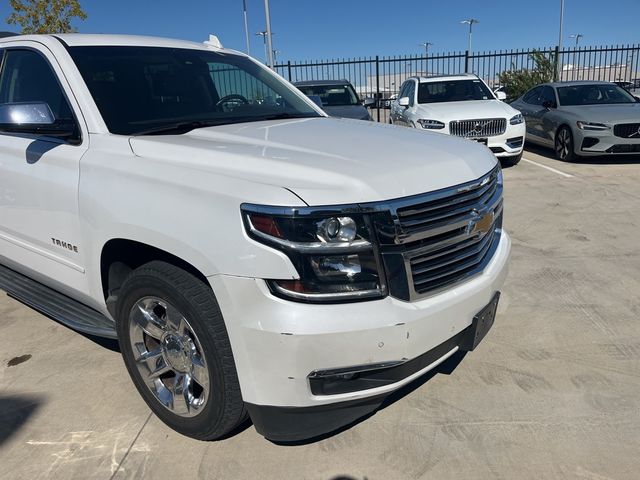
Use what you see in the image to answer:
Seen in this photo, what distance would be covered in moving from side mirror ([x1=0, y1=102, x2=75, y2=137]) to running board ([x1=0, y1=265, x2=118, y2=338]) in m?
1.01

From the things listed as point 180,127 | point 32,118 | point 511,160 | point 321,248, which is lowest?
point 511,160

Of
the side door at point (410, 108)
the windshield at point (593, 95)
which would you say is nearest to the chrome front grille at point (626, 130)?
the windshield at point (593, 95)

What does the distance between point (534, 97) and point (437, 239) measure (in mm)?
10893

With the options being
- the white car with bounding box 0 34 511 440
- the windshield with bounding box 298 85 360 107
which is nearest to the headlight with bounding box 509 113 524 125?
the windshield with bounding box 298 85 360 107

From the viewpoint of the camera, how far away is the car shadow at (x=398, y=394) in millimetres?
2516

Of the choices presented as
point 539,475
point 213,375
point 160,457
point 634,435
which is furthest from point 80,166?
point 634,435

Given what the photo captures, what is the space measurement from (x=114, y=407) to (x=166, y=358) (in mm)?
587

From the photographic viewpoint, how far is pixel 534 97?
38.2 ft

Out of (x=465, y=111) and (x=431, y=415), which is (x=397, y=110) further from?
(x=431, y=415)

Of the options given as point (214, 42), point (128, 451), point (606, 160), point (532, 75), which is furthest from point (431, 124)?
point (532, 75)

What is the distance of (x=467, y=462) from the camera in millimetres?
2338

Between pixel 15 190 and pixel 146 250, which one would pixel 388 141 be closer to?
pixel 146 250

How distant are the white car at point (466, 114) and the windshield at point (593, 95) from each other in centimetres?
132

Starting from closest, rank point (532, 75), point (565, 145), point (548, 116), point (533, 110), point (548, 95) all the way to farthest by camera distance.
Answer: point (565, 145)
point (548, 116)
point (548, 95)
point (533, 110)
point (532, 75)
